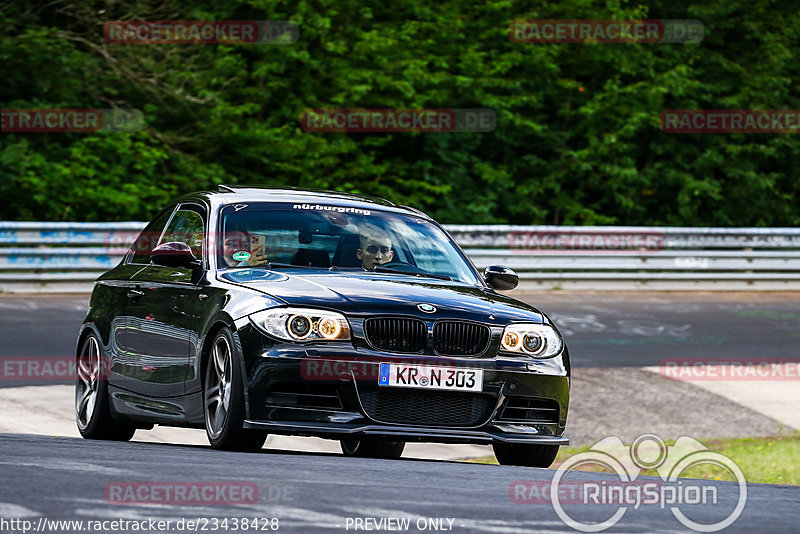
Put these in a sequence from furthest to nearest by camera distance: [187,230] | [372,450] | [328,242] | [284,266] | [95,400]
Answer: [372,450] < [95,400] < [187,230] < [328,242] < [284,266]

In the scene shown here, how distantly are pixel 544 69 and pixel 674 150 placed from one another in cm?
348

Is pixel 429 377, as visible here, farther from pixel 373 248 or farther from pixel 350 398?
pixel 373 248

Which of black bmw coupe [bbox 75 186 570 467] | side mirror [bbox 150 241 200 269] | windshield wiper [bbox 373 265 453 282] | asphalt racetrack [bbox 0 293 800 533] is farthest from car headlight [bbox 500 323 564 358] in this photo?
side mirror [bbox 150 241 200 269]

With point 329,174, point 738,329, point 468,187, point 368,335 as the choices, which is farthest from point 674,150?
point 368,335

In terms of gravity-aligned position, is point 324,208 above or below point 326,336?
above

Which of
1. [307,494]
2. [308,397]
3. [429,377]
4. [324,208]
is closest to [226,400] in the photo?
[308,397]

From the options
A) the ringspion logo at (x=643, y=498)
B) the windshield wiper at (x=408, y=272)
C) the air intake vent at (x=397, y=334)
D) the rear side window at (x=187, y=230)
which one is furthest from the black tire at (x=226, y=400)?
the ringspion logo at (x=643, y=498)

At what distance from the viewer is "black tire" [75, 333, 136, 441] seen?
9.72 metres

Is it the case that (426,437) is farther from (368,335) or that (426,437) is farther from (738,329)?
(738,329)

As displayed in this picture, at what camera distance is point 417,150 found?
2986 cm

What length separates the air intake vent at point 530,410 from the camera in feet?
26.3

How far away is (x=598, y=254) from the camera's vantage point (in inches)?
977

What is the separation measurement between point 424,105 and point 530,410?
70.8 feet

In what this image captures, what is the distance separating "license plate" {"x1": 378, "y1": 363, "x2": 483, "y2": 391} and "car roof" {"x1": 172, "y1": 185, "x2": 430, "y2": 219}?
1775 millimetres
